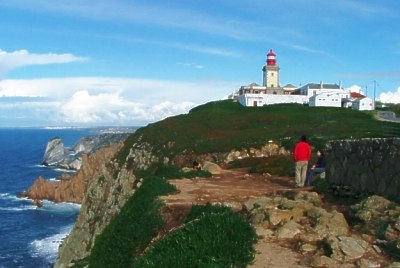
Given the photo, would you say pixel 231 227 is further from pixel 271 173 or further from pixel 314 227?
pixel 271 173

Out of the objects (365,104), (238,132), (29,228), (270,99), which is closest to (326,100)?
(365,104)

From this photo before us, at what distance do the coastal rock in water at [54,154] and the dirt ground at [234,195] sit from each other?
403 feet

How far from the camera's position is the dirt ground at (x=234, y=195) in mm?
8672

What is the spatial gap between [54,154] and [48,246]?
10014 centimetres

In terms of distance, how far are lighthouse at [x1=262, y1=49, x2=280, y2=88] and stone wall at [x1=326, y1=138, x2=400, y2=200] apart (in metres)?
96.7

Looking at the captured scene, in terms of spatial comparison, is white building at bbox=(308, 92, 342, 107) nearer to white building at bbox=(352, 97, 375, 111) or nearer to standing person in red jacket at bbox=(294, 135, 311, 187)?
white building at bbox=(352, 97, 375, 111)

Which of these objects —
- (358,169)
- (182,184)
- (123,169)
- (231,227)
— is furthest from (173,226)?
(123,169)

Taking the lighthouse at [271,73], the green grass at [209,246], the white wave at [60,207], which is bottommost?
the white wave at [60,207]

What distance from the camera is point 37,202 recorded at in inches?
2761

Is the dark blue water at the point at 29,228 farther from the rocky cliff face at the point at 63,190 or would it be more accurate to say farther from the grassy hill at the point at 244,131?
the grassy hill at the point at 244,131

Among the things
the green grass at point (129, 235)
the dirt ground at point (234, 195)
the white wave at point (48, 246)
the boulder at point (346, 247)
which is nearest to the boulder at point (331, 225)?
the boulder at point (346, 247)

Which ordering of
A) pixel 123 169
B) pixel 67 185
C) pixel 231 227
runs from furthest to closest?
1. pixel 67 185
2. pixel 123 169
3. pixel 231 227

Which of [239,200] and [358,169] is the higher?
[358,169]

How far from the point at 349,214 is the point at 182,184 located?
9055 millimetres
